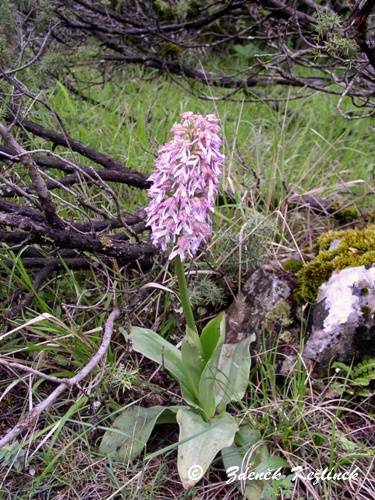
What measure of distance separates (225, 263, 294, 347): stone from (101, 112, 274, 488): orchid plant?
0.57 ft

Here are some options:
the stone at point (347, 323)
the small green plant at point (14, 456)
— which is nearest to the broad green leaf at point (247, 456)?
the stone at point (347, 323)

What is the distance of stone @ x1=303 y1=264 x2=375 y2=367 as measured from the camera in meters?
2.15

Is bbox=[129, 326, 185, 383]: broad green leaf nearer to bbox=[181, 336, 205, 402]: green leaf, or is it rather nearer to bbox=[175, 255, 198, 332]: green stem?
bbox=[181, 336, 205, 402]: green leaf

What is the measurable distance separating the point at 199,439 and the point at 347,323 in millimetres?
676

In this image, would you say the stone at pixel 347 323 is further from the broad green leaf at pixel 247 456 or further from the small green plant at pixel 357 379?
the broad green leaf at pixel 247 456

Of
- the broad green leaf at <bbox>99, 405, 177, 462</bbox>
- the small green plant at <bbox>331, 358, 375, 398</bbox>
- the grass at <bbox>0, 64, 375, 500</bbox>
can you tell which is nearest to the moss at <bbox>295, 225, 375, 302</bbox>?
the grass at <bbox>0, 64, 375, 500</bbox>

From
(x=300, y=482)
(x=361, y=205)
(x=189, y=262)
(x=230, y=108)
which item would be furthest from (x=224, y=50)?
(x=300, y=482)

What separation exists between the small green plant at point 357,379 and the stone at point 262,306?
0.29 m

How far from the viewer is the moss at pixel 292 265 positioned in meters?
2.51

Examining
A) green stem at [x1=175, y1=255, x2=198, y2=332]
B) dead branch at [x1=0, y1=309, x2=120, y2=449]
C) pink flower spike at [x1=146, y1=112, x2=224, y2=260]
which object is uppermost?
pink flower spike at [x1=146, y1=112, x2=224, y2=260]

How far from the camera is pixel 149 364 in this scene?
238 cm

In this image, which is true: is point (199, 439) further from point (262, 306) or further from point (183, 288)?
point (262, 306)

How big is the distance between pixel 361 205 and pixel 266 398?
61.8 inches

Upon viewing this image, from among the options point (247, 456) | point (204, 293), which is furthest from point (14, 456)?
point (204, 293)
